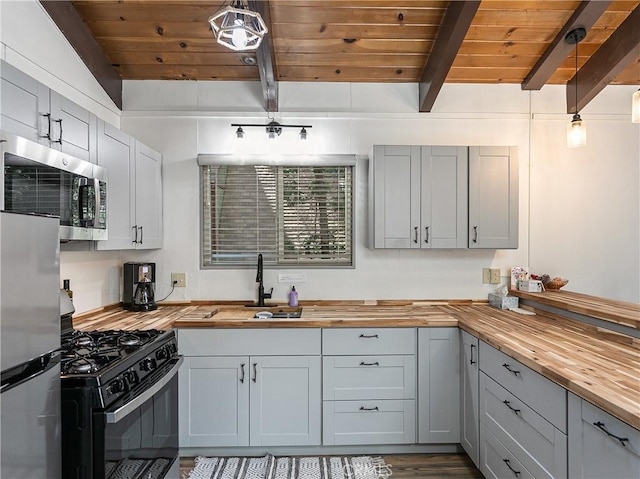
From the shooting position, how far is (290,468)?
254cm

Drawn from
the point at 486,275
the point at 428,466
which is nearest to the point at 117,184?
the point at 428,466

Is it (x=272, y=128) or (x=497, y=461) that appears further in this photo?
(x=272, y=128)

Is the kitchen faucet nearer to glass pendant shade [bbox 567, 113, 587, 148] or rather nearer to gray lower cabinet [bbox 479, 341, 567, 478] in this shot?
gray lower cabinet [bbox 479, 341, 567, 478]

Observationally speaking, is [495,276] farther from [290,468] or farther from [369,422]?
[290,468]

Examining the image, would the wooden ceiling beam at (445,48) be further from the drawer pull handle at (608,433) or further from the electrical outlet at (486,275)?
the drawer pull handle at (608,433)

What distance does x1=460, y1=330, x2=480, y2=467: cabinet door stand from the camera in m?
2.41

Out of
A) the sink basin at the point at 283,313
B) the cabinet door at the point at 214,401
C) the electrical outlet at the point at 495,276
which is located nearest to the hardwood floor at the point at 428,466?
the cabinet door at the point at 214,401

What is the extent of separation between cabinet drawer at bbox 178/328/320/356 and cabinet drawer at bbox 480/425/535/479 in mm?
1088

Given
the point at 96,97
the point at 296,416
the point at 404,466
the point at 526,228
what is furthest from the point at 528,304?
the point at 96,97

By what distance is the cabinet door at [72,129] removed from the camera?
6.17 ft

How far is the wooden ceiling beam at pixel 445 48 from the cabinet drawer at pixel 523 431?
6.54ft

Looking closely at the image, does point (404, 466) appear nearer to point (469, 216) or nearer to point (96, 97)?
point (469, 216)

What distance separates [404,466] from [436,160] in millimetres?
2076

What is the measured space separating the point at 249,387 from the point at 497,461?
1.48 m
